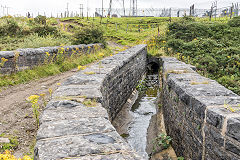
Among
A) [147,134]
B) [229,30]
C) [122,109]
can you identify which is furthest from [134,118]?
[229,30]

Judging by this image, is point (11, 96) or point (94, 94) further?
point (11, 96)

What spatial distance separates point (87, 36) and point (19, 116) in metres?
11.8

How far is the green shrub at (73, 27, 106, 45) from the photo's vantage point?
50.5ft

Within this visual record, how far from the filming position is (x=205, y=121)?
3.09 m

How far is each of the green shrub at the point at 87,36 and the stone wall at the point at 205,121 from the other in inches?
455

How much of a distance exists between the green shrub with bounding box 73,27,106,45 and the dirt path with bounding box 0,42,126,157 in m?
8.79

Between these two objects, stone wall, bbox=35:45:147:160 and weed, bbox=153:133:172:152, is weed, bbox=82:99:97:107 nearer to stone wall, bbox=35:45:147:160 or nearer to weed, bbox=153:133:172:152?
stone wall, bbox=35:45:147:160

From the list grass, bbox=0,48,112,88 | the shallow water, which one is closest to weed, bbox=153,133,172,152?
the shallow water

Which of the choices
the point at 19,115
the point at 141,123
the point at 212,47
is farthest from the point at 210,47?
the point at 19,115

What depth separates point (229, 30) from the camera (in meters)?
14.0

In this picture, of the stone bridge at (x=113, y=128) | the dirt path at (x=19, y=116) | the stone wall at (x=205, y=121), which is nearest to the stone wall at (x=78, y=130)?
the stone bridge at (x=113, y=128)

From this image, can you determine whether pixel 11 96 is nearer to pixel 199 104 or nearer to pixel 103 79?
pixel 103 79

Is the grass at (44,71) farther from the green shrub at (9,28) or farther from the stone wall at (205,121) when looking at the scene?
the green shrub at (9,28)

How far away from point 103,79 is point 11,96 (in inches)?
108
